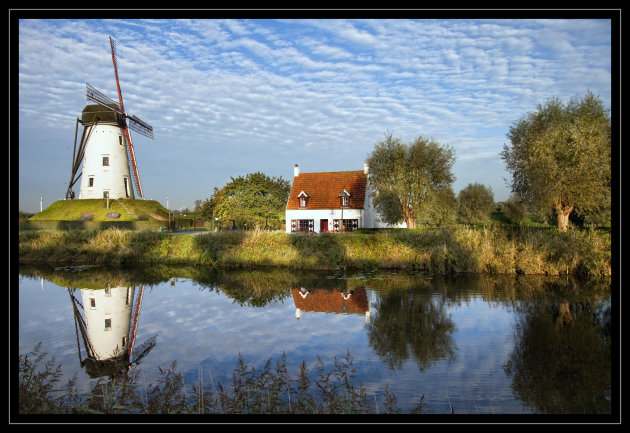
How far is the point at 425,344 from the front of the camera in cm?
772

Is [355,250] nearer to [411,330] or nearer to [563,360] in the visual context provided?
[411,330]

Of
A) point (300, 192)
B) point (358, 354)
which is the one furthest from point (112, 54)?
point (358, 354)

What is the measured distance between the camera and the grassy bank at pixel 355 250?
616 inches

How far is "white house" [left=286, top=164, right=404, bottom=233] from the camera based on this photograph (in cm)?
3391

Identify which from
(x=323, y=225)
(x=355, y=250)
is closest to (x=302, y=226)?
(x=323, y=225)

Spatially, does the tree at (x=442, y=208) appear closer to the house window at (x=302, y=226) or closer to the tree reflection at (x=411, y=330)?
the house window at (x=302, y=226)

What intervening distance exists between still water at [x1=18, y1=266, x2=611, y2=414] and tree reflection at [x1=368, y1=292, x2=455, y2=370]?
0.12ft

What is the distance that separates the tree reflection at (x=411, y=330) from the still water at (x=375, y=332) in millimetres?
36

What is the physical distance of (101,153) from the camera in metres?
34.8

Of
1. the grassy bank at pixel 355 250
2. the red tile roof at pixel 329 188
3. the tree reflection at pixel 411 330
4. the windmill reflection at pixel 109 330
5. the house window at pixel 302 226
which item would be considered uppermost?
the red tile roof at pixel 329 188

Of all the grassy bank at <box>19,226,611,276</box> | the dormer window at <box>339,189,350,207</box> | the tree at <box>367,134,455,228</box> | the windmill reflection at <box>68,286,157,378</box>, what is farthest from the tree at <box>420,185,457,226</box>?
the windmill reflection at <box>68,286,157,378</box>

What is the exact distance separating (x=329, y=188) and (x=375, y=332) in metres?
27.8

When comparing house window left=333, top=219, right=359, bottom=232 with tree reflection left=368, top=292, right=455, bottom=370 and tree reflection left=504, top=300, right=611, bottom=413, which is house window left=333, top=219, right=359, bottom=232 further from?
tree reflection left=504, top=300, right=611, bottom=413

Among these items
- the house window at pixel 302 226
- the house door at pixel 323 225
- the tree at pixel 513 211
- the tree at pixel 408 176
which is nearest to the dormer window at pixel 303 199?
the house window at pixel 302 226
